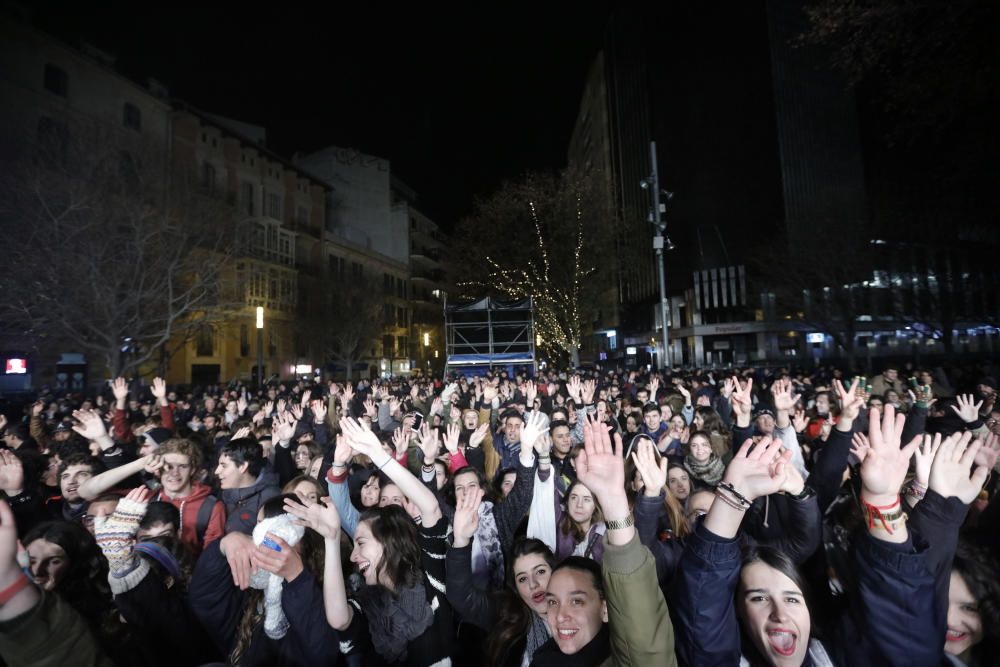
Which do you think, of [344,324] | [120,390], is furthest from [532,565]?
[344,324]

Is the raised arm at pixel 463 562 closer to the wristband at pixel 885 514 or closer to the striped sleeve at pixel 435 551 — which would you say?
the striped sleeve at pixel 435 551

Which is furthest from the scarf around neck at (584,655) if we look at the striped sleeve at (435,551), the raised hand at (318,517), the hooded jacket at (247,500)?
the hooded jacket at (247,500)

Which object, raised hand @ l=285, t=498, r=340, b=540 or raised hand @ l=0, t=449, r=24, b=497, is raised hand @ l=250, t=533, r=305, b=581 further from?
raised hand @ l=0, t=449, r=24, b=497

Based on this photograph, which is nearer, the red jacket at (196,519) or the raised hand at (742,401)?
the red jacket at (196,519)

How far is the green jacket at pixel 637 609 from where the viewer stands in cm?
166

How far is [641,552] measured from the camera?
1.71 metres

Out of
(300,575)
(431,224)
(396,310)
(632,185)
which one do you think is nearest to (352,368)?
(396,310)

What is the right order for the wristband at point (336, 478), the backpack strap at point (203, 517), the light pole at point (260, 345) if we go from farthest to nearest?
the light pole at point (260, 345) → the wristband at point (336, 478) → the backpack strap at point (203, 517)

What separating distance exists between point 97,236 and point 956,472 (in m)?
21.6

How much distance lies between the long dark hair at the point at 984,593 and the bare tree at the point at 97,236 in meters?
21.1

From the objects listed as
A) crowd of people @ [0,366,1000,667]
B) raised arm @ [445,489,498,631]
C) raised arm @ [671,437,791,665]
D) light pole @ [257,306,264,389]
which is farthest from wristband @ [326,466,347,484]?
light pole @ [257,306,264,389]

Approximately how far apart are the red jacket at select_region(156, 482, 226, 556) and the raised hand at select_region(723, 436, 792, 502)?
11.4ft

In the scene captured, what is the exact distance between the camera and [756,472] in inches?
72.9

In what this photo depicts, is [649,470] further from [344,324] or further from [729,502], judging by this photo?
[344,324]
